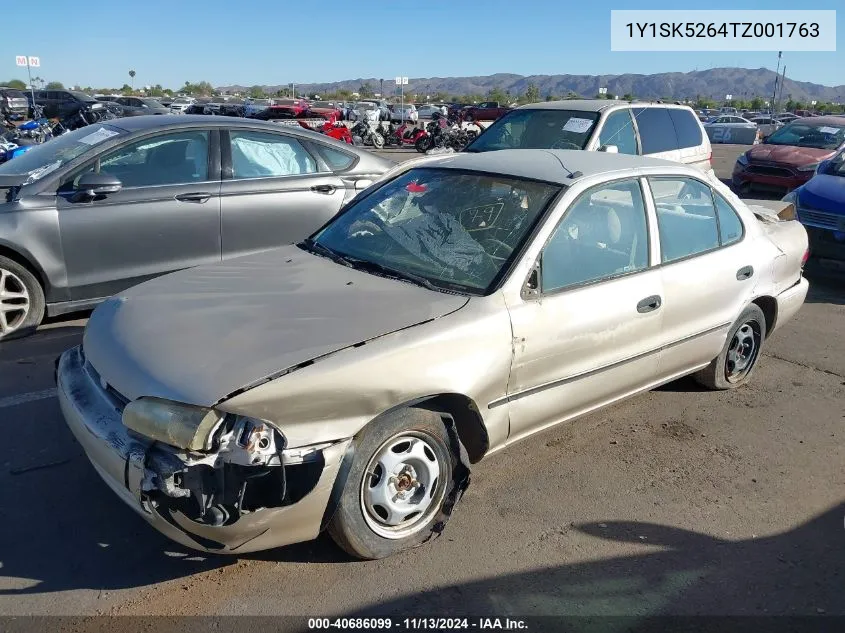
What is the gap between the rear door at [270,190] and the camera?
19.9 ft

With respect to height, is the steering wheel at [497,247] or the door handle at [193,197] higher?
the door handle at [193,197]

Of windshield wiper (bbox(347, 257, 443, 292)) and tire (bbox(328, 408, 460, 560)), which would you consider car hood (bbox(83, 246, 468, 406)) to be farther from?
A: tire (bbox(328, 408, 460, 560))

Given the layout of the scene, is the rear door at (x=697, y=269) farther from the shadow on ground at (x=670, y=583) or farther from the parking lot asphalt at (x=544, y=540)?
the shadow on ground at (x=670, y=583)

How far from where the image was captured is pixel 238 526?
2.61m

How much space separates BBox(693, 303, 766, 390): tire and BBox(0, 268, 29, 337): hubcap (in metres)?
4.83

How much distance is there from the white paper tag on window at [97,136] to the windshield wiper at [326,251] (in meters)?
2.44

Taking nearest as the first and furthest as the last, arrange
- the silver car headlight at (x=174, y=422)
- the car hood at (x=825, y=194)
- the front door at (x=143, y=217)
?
the silver car headlight at (x=174, y=422)
the front door at (x=143, y=217)
the car hood at (x=825, y=194)

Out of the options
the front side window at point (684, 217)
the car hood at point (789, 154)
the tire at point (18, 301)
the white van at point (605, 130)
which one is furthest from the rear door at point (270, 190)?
the car hood at point (789, 154)

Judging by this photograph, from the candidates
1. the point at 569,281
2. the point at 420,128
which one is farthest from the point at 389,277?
the point at 420,128

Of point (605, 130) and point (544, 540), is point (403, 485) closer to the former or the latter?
point (544, 540)

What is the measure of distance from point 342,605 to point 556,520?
1.16 meters

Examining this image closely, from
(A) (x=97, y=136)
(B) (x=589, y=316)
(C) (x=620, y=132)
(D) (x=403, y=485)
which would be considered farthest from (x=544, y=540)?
(C) (x=620, y=132)

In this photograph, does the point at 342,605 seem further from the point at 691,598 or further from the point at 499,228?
the point at 499,228

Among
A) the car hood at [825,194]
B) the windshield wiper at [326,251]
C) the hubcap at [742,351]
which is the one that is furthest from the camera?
the car hood at [825,194]
